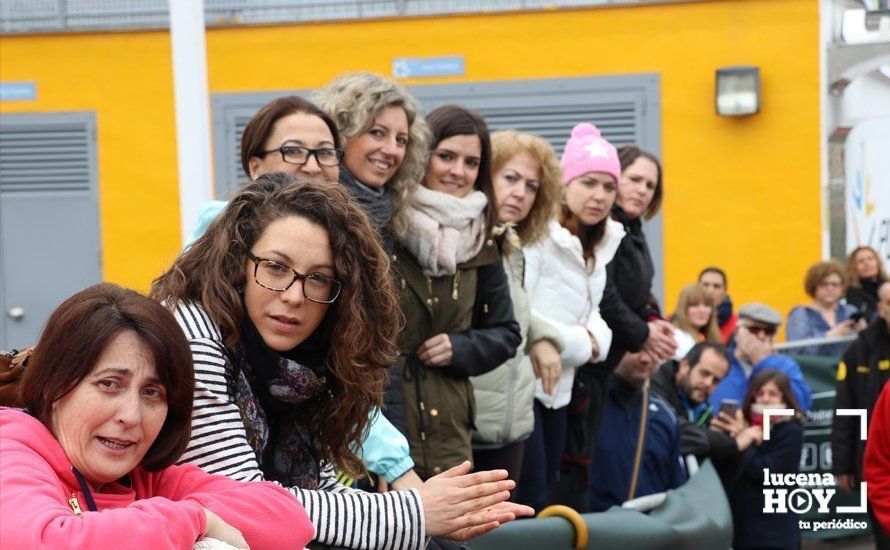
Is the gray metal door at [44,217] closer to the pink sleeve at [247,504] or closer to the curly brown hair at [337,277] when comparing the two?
the curly brown hair at [337,277]

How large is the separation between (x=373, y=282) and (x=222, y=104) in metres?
9.79

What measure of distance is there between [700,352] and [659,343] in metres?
1.71

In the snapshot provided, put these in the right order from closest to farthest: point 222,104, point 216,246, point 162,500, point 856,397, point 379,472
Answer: point 162,500 < point 216,246 < point 379,472 < point 856,397 < point 222,104

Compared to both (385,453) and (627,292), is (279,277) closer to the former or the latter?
(385,453)

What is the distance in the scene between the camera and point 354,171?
436 cm

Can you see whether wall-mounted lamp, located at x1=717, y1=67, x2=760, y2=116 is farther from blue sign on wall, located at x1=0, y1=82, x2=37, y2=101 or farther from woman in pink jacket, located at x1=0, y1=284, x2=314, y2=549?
woman in pink jacket, located at x1=0, y1=284, x2=314, y2=549

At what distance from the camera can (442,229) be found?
14.9ft

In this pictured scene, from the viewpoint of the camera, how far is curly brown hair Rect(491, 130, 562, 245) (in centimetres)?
539

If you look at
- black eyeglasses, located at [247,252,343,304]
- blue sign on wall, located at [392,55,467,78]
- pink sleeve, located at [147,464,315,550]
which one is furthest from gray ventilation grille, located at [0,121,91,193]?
pink sleeve, located at [147,464,315,550]

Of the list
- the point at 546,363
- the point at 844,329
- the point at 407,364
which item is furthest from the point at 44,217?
the point at 407,364

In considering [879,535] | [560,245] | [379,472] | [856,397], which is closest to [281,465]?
[379,472]

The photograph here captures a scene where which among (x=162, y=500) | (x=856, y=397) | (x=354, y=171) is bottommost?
(x=856, y=397)

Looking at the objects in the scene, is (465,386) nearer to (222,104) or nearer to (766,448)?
(766,448)

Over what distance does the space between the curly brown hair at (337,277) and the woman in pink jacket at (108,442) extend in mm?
378
